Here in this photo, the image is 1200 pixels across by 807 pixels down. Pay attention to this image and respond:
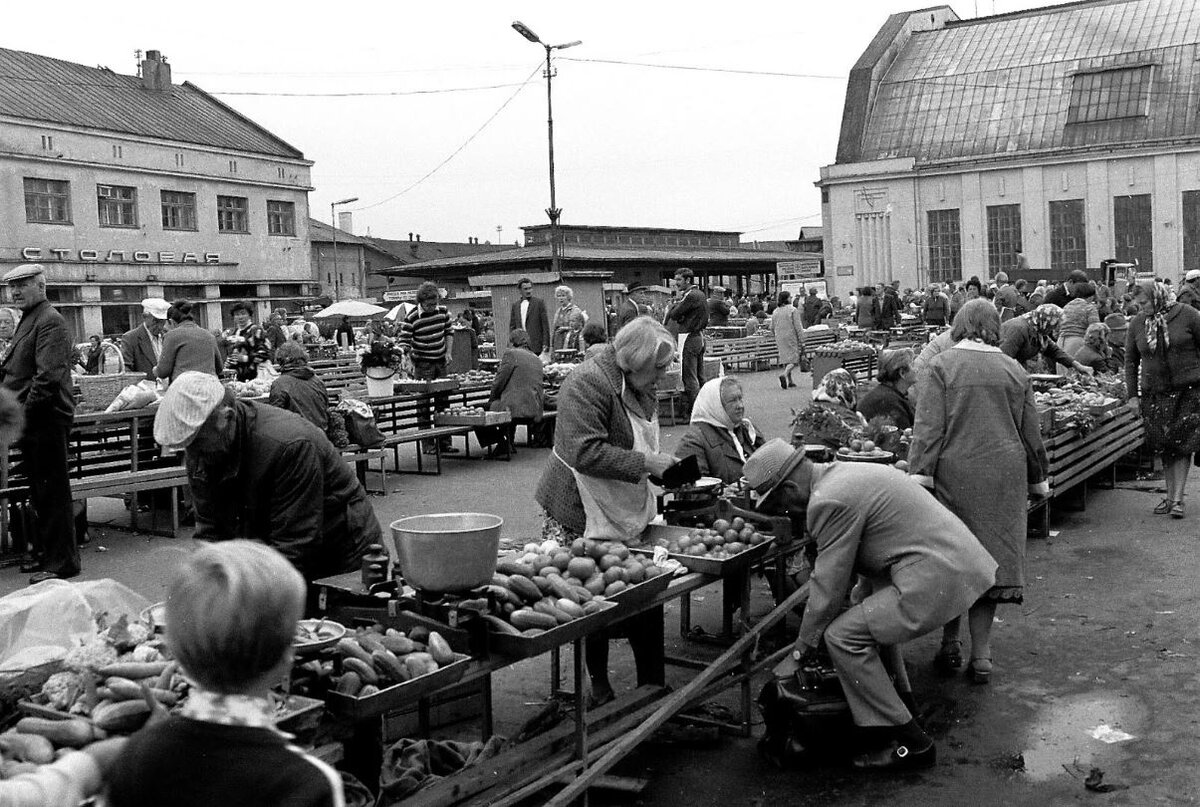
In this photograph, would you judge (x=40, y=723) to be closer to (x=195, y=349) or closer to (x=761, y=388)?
(x=195, y=349)

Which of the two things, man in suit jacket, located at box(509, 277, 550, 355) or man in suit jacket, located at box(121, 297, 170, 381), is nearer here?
Result: man in suit jacket, located at box(121, 297, 170, 381)

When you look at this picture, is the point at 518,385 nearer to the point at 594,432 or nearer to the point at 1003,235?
the point at 594,432

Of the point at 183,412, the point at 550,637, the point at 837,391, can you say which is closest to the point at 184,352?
the point at 837,391

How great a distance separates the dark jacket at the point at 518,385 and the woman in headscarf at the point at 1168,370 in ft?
21.0

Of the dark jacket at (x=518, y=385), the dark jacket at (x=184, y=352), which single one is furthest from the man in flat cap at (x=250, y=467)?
the dark jacket at (x=518, y=385)

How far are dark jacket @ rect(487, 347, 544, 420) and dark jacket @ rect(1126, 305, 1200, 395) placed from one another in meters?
6.40

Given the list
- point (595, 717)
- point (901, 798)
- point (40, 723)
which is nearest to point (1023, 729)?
point (901, 798)

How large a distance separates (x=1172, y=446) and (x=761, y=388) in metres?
13.2

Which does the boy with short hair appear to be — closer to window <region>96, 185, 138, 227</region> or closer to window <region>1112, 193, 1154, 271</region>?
window <region>96, 185, 138, 227</region>

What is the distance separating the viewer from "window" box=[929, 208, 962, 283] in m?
46.3

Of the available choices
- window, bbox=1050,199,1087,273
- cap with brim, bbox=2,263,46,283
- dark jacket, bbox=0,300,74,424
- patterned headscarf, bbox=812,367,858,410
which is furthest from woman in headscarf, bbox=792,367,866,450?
window, bbox=1050,199,1087,273

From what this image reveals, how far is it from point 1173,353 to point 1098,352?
4661 millimetres

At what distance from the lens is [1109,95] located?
43500 millimetres

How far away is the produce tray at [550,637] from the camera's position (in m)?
4.04
